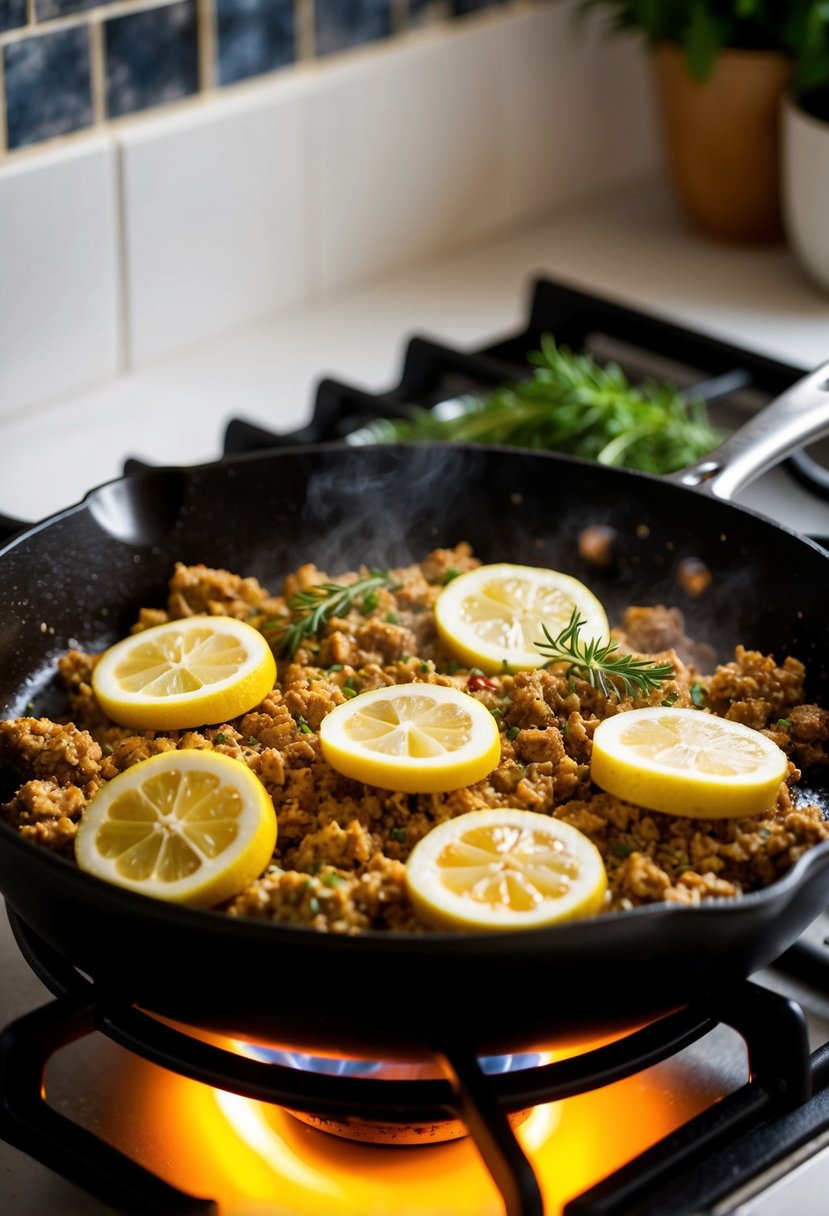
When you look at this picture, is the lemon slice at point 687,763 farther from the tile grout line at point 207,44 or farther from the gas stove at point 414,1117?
the tile grout line at point 207,44

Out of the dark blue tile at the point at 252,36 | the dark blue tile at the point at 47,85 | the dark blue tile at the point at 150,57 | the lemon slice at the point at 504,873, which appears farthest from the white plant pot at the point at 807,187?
the lemon slice at the point at 504,873

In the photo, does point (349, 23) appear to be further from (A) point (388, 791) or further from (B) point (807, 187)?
(A) point (388, 791)

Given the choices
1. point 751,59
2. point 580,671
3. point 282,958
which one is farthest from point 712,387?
point 282,958

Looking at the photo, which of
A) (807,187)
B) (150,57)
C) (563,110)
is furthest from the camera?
(563,110)

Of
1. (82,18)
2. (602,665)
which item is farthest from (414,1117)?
(82,18)

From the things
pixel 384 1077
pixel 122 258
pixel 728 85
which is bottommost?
pixel 384 1077

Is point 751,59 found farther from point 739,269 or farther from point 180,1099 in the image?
point 180,1099
